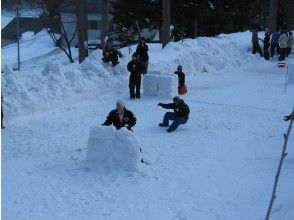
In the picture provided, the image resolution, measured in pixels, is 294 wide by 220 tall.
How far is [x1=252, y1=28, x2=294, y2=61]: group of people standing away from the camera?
85.2 feet

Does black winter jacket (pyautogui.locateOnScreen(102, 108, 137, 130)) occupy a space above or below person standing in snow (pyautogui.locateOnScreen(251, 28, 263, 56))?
below

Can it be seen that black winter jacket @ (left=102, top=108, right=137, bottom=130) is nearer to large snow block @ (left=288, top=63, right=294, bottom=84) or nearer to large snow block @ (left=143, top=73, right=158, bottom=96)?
large snow block @ (left=143, top=73, right=158, bottom=96)

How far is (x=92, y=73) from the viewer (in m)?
18.2

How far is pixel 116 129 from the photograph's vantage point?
33.1 feet

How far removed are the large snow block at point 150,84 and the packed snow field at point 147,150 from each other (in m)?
0.49

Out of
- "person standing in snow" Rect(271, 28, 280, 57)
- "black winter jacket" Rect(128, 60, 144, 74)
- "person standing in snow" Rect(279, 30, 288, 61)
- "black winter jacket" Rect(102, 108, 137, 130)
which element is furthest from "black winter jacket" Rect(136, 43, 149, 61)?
"person standing in snow" Rect(271, 28, 280, 57)

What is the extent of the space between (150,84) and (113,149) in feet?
26.1

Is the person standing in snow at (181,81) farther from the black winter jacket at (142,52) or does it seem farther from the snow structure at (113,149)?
the snow structure at (113,149)

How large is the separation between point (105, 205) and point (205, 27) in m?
29.1

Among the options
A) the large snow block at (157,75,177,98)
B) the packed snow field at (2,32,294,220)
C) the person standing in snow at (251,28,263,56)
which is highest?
the person standing in snow at (251,28,263,56)

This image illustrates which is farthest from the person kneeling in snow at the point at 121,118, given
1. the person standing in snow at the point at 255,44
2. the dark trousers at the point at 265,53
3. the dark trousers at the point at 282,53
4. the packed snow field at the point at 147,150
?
the person standing in snow at the point at 255,44

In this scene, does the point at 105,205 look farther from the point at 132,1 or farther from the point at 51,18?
the point at 51,18

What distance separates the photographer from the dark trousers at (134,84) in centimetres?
1686

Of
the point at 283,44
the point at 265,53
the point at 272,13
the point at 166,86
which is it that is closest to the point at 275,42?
the point at 265,53
